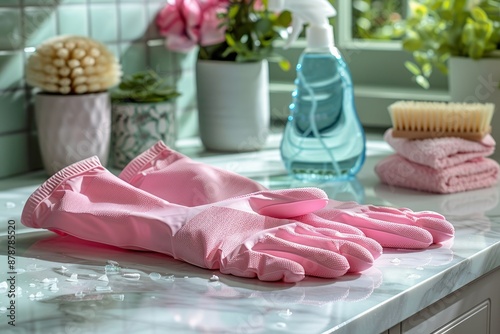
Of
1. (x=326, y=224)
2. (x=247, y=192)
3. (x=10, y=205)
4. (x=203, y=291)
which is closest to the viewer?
(x=203, y=291)

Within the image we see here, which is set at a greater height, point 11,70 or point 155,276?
point 11,70

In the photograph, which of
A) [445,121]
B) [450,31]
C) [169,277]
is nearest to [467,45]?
[450,31]

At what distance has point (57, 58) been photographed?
1.41 m

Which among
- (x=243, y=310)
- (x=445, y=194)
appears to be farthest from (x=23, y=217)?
(x=445, y=194)

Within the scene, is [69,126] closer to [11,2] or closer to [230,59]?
[11,2]

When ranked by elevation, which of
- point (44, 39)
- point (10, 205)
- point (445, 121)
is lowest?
point (10, 205)

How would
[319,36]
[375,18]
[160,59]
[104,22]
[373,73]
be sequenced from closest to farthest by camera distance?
[319,36] → [104,22] → [160,59] → [373,73] → [375,18]

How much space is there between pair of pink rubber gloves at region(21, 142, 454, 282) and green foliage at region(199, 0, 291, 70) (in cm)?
48

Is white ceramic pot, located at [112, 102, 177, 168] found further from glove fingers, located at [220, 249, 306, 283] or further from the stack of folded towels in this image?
glove fingers, located at [220, 249, 306, 283]

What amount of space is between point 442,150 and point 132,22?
25.9 inches

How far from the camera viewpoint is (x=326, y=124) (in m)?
1.44

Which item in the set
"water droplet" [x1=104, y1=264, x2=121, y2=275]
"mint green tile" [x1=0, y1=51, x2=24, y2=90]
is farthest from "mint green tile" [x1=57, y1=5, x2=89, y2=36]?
"water droplet" [x1=104, y1=264, x2=121, y2=275]

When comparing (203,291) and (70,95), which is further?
(70,95)

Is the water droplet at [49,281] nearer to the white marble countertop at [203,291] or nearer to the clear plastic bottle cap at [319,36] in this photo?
the white marble countertop at [203,291]
